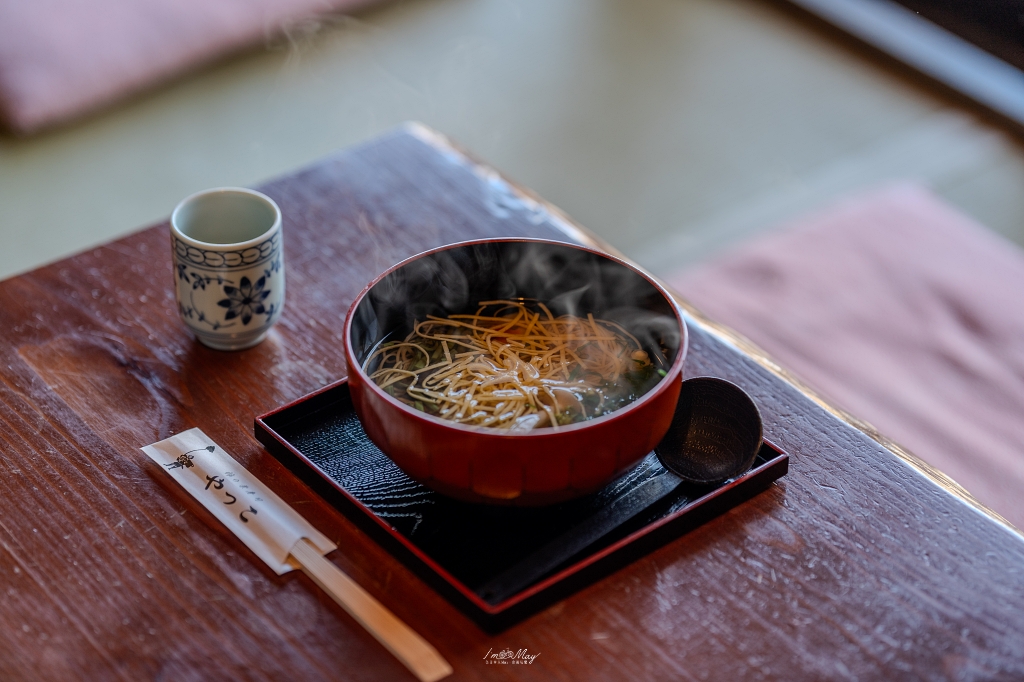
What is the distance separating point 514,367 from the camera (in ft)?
3.15

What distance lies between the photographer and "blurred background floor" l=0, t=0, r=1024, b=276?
93.4 inches

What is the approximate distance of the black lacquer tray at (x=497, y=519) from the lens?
2.77ft

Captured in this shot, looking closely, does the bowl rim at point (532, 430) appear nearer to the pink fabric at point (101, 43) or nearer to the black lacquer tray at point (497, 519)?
the black lacquer tray at point (497, 519)

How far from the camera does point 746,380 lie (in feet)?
3.60

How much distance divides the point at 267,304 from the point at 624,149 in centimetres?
176

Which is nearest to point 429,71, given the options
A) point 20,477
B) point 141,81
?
point 141,81

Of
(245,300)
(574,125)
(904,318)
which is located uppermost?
(245,300)

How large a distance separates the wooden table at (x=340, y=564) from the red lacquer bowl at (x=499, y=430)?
102mm

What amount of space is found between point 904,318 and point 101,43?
2.02m

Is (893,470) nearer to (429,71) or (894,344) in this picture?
(894,344)

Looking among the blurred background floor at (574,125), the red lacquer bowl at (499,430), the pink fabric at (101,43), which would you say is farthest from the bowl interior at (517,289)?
the pink fabric at (101,43)

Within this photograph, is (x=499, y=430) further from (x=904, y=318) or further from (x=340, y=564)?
(x=904, y=318)

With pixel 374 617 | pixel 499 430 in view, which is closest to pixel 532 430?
pixel 499 430

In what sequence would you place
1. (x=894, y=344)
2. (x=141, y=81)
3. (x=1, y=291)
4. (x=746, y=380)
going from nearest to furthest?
(x=746, y=380)
(x=1, y=291)
(x=894, y=344)
(x=141, y=81)
